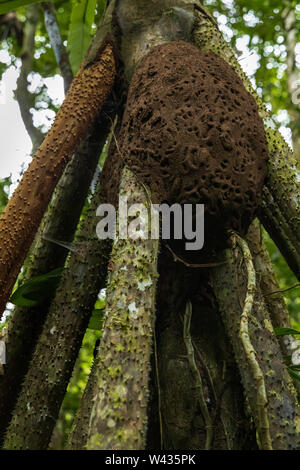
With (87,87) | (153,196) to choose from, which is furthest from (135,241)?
(87,87)

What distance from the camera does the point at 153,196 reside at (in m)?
1.91

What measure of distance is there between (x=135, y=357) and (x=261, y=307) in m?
0.68

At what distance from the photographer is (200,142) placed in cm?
188

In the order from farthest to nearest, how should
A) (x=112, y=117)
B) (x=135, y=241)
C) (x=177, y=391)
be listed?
(x=112, y=117) < (x=177, y=391) < (x=135, y=241)

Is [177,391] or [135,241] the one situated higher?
[135,241]

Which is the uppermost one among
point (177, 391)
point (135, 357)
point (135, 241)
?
point (135, 241)

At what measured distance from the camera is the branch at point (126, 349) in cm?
126

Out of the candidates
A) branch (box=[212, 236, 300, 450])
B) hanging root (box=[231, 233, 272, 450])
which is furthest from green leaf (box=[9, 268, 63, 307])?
hanging root (box=[231, 233, 272, 450])

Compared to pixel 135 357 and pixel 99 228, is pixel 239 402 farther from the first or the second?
pixel 99 228

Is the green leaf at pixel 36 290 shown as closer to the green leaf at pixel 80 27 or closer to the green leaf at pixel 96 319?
the green leaf at pixel 96 319

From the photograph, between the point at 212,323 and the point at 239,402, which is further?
the point at 212,323

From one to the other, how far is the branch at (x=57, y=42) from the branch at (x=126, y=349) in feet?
8.50

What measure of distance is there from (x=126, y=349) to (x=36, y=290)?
1082mm

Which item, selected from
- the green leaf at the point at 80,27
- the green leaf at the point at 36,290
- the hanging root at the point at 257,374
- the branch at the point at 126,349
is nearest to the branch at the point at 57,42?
the green leaf at the point at 80,27
